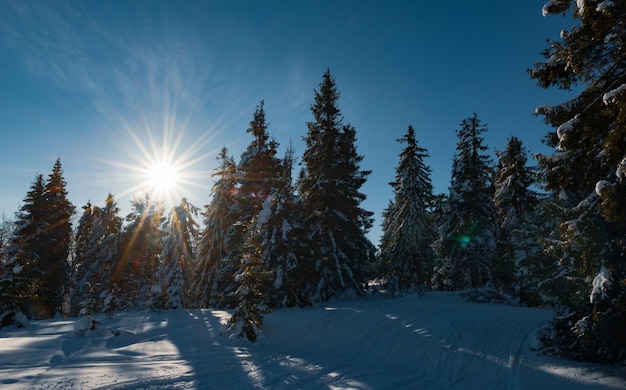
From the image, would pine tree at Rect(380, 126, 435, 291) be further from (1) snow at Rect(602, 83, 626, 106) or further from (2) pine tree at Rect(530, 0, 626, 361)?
(1) snow at Rect(602, 83, 626, 106)

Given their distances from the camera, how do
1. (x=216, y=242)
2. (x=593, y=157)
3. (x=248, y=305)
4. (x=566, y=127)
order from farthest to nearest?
(x=216, y=242)
(x=248, y=305)
(x=593, y=157)
(x=566, y=127)

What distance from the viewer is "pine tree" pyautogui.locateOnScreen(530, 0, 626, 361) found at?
23.0 ft

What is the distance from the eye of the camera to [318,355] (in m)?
11.7

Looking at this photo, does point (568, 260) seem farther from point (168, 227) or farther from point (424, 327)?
point (168, 227)

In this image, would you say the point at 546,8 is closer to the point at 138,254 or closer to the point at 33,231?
the point at 138,254

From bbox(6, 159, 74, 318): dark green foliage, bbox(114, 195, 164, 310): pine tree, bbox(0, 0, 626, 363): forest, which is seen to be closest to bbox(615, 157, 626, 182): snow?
bbox(0, 0, 626, 363): forest

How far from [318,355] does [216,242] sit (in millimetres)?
16322

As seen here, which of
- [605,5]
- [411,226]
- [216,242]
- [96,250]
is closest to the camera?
[605,5]

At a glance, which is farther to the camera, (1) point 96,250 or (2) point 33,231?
(1) point 96,250

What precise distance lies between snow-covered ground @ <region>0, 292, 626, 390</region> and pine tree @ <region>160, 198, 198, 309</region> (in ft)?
31.2

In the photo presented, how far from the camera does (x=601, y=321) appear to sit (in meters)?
7.63

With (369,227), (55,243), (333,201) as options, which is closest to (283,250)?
(333,201)

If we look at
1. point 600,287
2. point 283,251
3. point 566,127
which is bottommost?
point 600,287

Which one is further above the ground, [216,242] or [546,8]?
[546,8]
